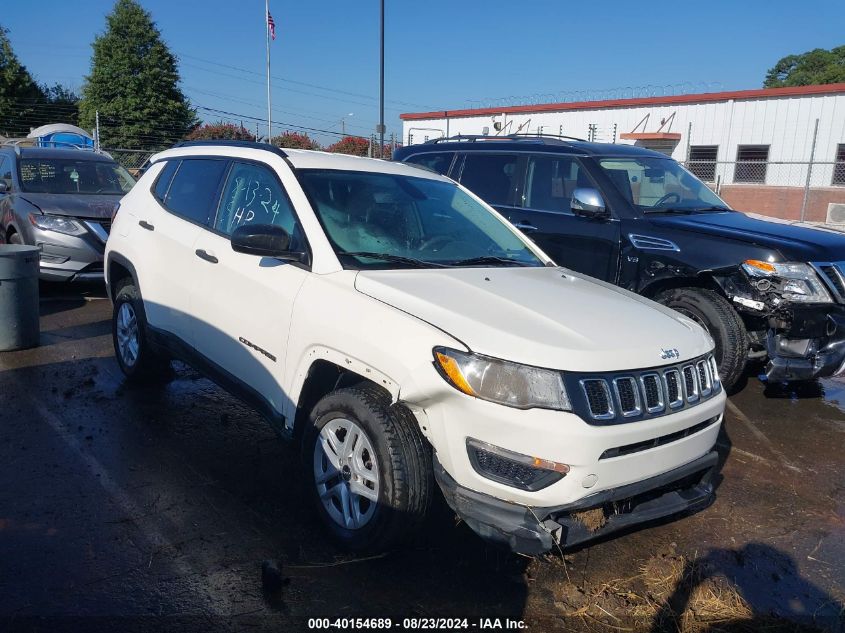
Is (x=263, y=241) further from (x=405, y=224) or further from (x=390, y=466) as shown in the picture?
(x=390, y=466)

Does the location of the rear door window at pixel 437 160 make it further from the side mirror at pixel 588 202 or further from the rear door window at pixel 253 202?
the rear door window at pixel 253 202

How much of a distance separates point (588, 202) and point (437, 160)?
7.23 feet

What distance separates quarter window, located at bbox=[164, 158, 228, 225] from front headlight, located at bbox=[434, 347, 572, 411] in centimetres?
247

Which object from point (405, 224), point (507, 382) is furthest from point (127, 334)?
point (507, 382)

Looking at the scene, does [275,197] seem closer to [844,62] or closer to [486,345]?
[486,345]

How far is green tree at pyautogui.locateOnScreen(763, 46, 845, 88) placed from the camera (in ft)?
186

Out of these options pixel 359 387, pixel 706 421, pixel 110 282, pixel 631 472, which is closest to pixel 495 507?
pixel 631 472

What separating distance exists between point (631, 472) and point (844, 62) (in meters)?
69.8

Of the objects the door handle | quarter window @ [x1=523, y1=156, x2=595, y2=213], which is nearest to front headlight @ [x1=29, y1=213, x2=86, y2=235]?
the door handle

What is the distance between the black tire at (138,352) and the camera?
532 cm

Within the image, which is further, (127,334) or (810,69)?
(810,69)

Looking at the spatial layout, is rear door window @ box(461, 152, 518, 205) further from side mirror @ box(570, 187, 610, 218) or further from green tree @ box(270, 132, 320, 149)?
green tree @ box(270, 132, 320, 149)

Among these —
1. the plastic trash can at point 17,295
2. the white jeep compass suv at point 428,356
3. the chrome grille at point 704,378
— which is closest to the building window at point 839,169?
the white jeep compass suv at point 428,356

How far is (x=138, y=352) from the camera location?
554cm
